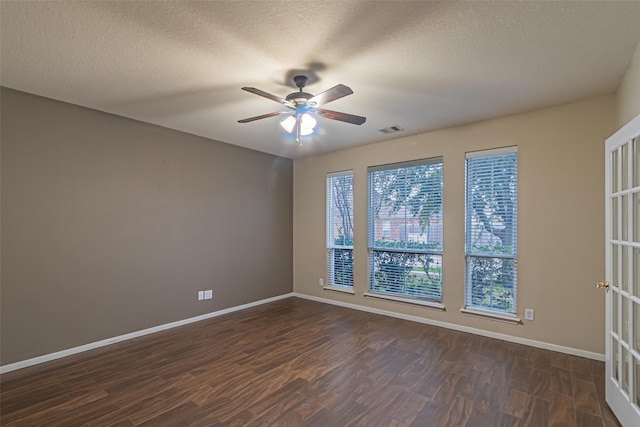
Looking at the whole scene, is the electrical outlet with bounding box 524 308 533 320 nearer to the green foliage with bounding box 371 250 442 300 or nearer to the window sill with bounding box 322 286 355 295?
the green foliage with bounding box 371 250 442 300

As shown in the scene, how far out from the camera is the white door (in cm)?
194

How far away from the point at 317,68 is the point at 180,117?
202 cm

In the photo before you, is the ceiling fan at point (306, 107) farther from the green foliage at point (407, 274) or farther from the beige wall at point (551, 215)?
the green foliage at point (407, 274)

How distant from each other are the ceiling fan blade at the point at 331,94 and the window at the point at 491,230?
7.58ft

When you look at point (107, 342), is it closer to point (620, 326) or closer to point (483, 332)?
point (483, 332)

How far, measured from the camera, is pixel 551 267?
330cm

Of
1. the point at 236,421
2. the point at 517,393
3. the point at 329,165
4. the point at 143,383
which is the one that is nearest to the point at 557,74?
the point at 517,393

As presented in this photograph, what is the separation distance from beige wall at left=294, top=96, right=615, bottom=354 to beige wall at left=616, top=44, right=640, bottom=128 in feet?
0.99

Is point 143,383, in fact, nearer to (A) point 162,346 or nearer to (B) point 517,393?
(A) point 162,346

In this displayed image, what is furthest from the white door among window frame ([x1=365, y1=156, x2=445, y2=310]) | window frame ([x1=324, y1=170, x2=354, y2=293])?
window frame ([x1=324, y1=170, x2=354, y2=293])

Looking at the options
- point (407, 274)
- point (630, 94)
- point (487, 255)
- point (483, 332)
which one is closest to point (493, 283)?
point (487, 255)

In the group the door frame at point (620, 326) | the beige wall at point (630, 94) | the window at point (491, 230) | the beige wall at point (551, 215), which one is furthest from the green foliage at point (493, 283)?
the beige wall at point (630, 94)

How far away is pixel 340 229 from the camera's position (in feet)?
17.4

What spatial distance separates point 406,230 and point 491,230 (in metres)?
1.11
